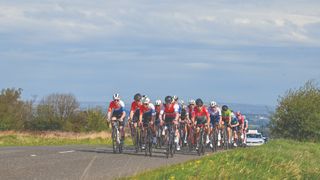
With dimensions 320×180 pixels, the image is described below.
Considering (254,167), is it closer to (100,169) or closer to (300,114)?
(100,169)

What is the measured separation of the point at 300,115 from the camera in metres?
45.5

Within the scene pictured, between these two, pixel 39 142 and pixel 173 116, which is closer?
pixel 173 116

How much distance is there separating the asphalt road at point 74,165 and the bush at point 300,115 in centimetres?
2334

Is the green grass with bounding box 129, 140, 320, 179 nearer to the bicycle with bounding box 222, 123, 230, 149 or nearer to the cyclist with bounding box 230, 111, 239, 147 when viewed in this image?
the bicycle with bounding box 222, 123, 230, 149

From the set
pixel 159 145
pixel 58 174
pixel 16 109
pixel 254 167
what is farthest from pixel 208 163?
pixel 16 109

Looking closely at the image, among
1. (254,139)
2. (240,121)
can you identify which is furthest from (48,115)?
(240,121)

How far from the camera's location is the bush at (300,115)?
4528 centimetres

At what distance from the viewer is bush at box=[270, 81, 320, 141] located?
149 ft

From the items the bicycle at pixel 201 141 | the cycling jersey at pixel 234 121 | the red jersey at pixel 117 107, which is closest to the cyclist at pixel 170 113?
the red jersey at pixel 117 107

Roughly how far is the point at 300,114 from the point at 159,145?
70.8 feet

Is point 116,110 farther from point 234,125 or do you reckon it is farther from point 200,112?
point 234,125

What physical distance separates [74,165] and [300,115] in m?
29.8

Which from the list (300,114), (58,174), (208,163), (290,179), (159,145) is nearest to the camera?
(58,174)

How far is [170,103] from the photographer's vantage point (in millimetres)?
23562
